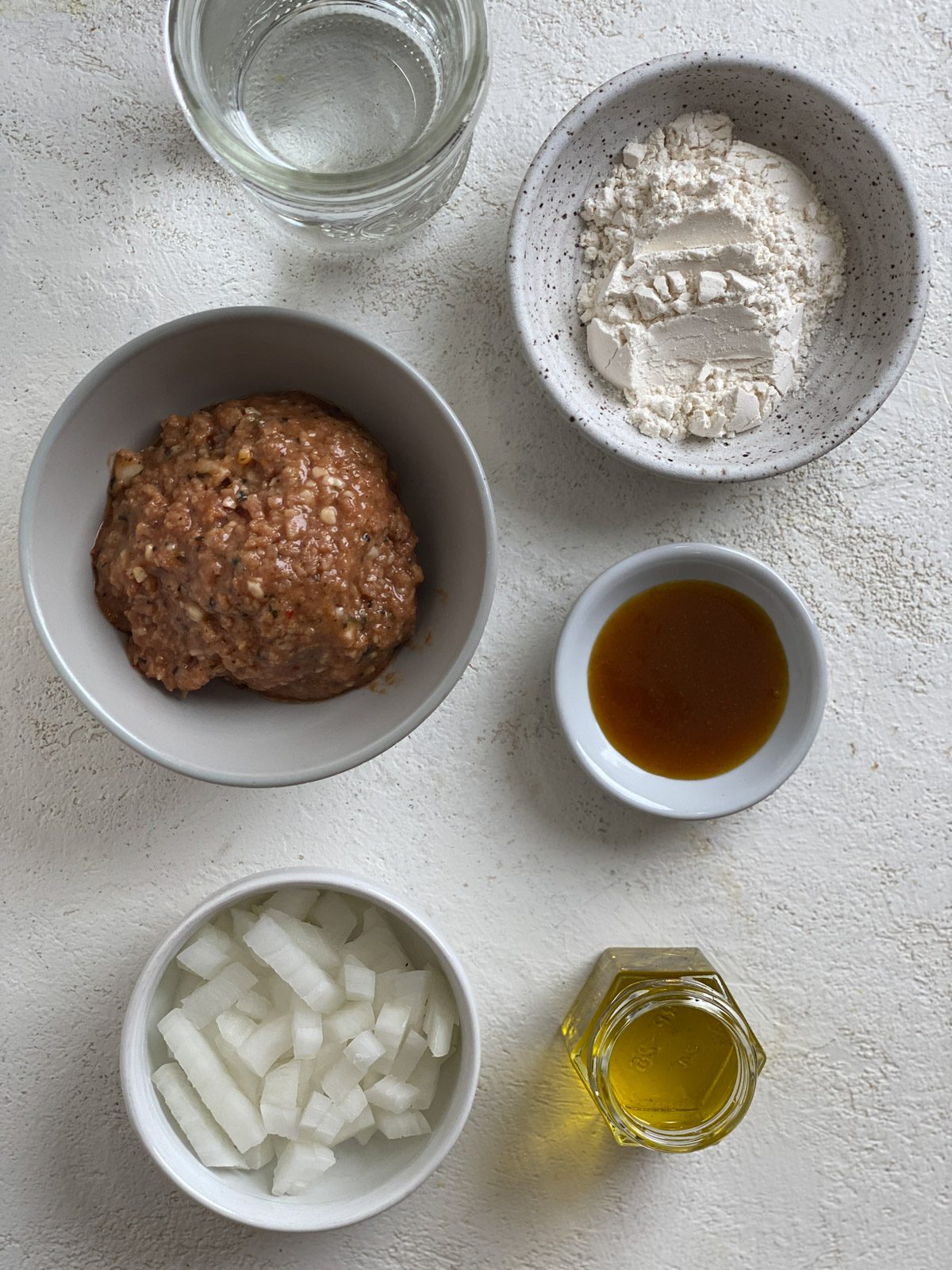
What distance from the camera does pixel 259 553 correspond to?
118 centimetres

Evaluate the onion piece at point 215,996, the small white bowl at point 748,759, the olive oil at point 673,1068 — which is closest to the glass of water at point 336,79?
the small white bowl at point 748,759

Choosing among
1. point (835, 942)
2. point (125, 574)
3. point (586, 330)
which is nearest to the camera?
point (125, 574)

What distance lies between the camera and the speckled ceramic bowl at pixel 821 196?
4.65 ft

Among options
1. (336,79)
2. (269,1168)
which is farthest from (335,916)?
(336,79)

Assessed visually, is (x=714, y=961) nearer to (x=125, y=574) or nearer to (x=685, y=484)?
(x=685, y=484)

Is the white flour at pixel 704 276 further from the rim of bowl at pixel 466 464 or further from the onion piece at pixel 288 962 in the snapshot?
the onion piece at pixel 288 962

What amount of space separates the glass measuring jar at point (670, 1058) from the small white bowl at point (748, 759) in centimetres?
25

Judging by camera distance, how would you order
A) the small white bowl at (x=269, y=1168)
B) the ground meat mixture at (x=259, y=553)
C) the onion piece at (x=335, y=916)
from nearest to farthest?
the ground meat mixture at (x=259, y=553) < the small white bowl at (x=269, y=1168) < the onion piece at (x=335, y=916)

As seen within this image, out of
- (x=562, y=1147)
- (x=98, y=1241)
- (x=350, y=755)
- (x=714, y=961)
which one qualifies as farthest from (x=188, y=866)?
(x=714, y=961)

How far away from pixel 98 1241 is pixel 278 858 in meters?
0.66

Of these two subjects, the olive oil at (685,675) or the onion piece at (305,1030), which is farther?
the olive oil at (685,675)

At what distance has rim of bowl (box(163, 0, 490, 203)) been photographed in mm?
1236

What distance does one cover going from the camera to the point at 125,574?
1.25 meters

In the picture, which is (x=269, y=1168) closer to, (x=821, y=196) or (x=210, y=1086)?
(x=210, y=1086)
